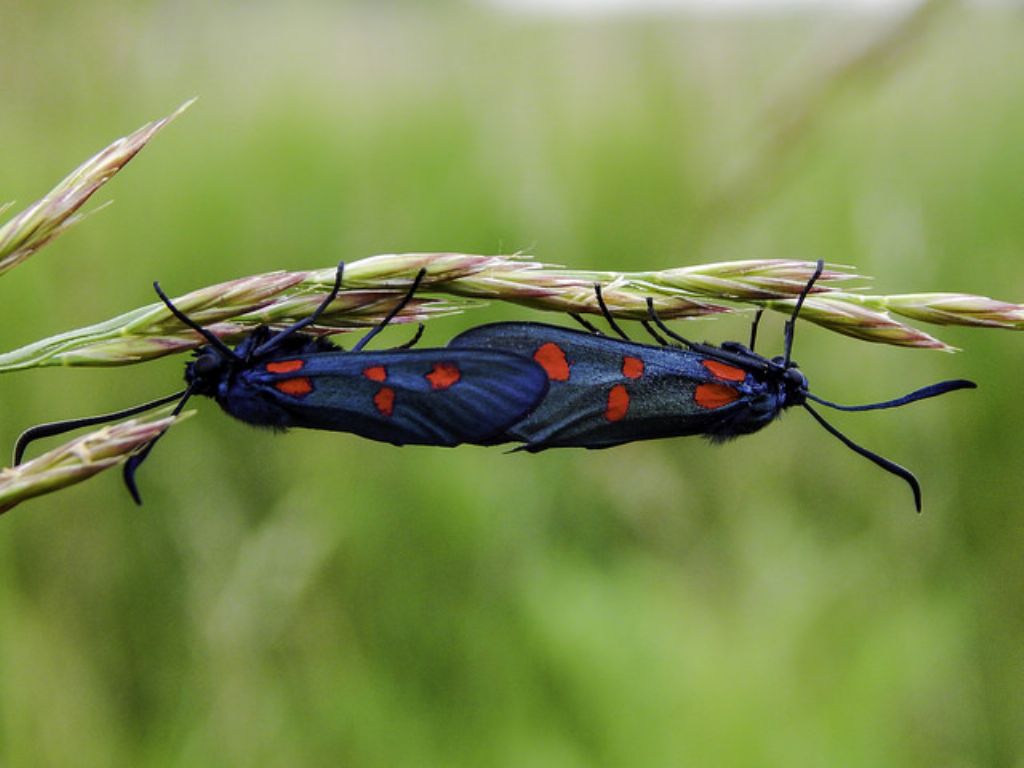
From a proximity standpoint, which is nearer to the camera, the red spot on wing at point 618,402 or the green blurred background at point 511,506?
the red spot on wing at point 618,402

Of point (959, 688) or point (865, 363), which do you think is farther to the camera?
point (865, 363)

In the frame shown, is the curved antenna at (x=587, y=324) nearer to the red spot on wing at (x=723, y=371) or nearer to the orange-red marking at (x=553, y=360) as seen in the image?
the orange-red marking at (x=553, y=360)

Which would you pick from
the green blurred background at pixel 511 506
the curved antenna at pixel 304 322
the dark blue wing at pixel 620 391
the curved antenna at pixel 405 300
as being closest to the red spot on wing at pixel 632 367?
the dark blue wing at pixel 620 391

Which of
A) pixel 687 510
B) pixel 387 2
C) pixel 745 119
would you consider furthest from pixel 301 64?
pixel 687 510

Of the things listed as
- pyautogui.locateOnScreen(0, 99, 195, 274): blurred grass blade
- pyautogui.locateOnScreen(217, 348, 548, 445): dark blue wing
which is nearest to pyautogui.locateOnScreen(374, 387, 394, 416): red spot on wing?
pyautogui.locateOnScreen(217, 348, 548, 445): dark blue wing

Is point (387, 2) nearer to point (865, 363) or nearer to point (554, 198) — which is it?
point (554, 198)

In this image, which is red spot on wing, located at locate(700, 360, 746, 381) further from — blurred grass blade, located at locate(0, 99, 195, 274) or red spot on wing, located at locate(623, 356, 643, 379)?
blurred grass blade, located at locate(0, 99, 195, 274)

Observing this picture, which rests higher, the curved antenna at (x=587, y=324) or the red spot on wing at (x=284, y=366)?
the curved antenna at (x=587, y=324)
